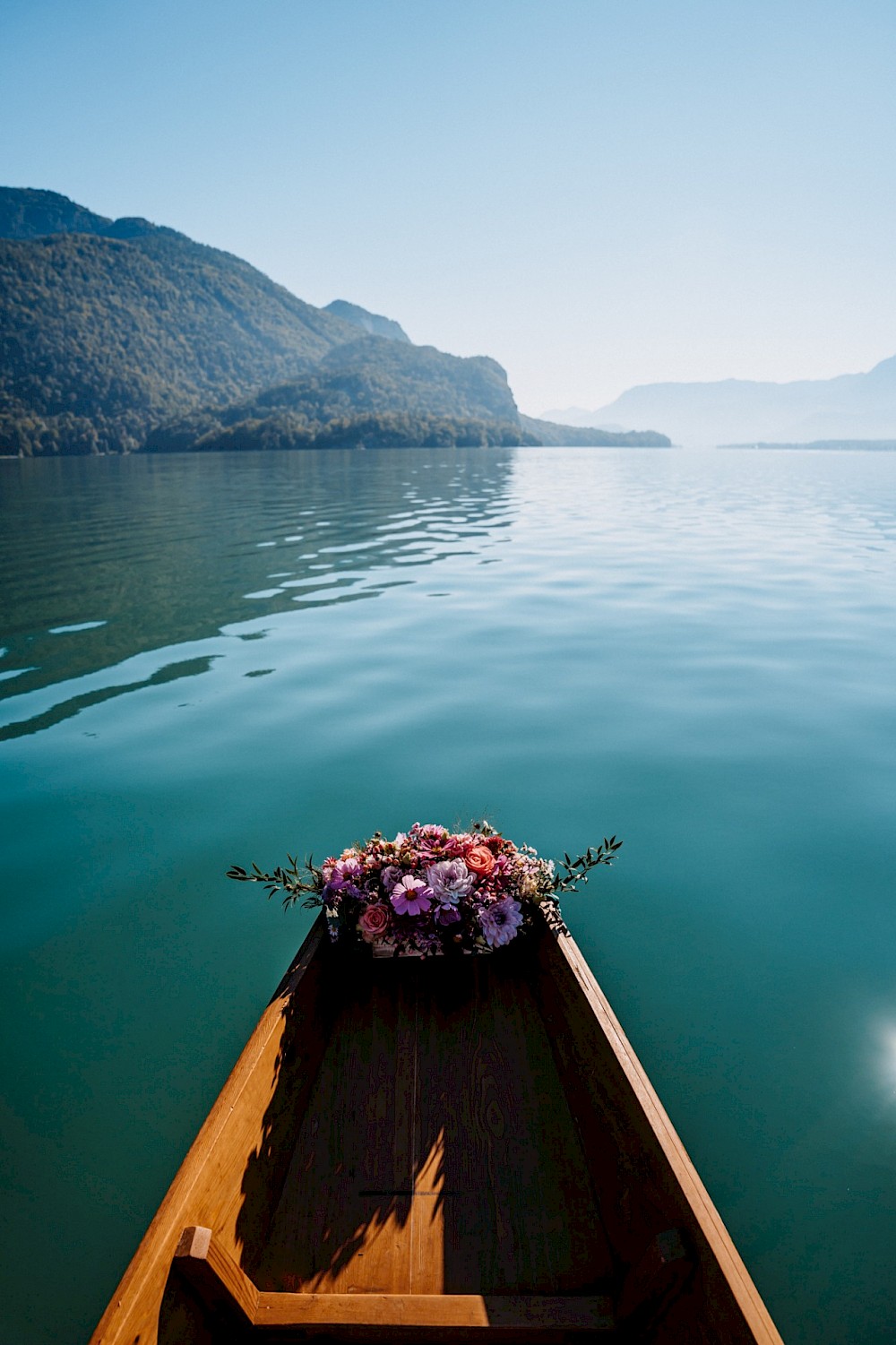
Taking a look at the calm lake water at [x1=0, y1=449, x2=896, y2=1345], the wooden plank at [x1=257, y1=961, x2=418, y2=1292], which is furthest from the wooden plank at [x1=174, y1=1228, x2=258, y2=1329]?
the calm lake water at [x1=0, y1=449, x2=896, y2=1345]

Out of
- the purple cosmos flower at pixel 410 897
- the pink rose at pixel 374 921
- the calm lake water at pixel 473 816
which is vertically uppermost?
the purple cosmos flower at pixel 410 897

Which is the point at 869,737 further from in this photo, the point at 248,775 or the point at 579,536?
the point at 579,536

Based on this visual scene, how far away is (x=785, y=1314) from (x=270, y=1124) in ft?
10.1

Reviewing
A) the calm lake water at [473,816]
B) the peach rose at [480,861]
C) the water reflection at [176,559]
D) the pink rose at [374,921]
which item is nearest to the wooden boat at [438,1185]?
the pink rose at [374,921]

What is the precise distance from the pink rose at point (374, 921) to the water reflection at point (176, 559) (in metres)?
9.14

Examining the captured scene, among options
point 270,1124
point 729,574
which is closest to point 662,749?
point 270,1124

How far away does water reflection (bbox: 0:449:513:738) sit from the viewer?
51.2 feet

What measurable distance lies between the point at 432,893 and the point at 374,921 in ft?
1.55

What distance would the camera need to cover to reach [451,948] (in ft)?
16.9

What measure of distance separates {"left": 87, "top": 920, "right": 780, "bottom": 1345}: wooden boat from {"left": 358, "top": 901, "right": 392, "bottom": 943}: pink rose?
37cm

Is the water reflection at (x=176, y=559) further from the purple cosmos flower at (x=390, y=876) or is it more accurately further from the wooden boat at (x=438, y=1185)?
the wooden boat at (x=438, y=1185)

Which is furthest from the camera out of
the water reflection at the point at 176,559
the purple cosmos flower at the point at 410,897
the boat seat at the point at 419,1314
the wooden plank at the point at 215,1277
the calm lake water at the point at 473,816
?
the water reflection at the point at 176,559

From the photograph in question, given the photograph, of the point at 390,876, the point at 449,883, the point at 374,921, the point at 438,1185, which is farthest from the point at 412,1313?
the point at 390,876

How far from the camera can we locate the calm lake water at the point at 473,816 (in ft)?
14.7
